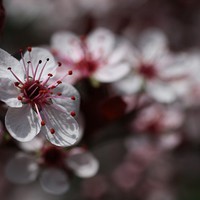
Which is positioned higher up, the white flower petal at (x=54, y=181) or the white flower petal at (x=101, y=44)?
the white flower petal at (x=101, y=44)

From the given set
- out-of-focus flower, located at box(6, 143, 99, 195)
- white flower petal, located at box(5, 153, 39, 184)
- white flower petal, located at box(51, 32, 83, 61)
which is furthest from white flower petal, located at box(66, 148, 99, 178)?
white flower petal, located at box(51, 32, 83, 61)

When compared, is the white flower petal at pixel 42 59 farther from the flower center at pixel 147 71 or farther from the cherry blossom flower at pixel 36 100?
the flower center at pixel 147 71

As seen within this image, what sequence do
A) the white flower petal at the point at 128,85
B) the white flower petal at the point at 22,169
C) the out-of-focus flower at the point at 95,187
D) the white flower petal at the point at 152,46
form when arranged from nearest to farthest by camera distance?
the white flower petal at the point at 22,169 → the white flower petal at the point at 128,85 → the white flower petal at the point at 152,46 → the out-of-focus flower at the point at 95,187

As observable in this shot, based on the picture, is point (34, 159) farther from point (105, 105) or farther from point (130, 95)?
point (130, 95)

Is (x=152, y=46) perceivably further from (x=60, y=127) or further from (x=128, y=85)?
(x=60, y=127)

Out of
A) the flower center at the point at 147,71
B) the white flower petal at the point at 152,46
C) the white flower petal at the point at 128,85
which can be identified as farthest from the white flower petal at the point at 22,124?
the white flower petal at the point at 152,46

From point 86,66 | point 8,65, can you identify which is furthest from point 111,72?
point 8,65
